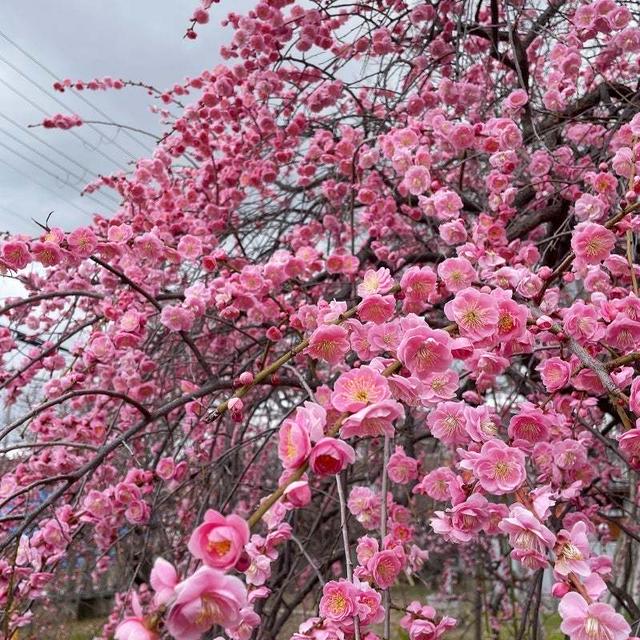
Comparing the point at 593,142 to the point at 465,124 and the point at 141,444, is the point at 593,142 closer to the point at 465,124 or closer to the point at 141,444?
the point at 465,124

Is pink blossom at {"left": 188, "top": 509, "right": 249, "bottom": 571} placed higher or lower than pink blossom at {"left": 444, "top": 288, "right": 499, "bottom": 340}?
lower

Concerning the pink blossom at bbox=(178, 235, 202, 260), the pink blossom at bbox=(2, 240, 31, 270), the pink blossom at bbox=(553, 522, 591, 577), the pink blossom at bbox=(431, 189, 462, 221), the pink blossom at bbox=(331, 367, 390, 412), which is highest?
the pink blossom at bbox=(178, 235, 202, 260)

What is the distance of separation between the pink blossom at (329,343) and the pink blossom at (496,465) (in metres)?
0.31

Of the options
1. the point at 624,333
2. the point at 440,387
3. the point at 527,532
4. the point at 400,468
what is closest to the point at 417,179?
the point at 400,468

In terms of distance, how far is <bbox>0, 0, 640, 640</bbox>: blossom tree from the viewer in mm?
936

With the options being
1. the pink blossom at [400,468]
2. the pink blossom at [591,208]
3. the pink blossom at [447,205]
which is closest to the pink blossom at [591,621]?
the pink blossom at [400,468]

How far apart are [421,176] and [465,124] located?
30 cm

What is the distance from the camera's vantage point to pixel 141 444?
3062 mm

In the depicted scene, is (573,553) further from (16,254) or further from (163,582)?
(16,254)

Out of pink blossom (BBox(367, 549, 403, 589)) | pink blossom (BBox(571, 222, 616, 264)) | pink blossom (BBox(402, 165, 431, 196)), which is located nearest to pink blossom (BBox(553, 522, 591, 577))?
pink blossom (BBox(367, 549, 403, 589))

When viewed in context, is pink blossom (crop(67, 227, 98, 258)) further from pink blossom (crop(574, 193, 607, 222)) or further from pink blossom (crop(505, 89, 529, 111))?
pink blossom (crop(505, 89, 529, 111))

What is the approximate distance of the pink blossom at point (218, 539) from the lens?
0.56 metres

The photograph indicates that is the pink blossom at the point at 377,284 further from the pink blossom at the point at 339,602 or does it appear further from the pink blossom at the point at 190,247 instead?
the pink blossom at the point at 190,247

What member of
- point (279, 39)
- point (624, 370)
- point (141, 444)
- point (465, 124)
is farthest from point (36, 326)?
point (624, 370)
